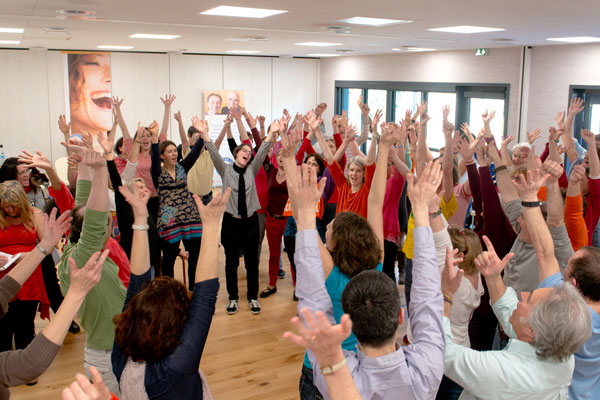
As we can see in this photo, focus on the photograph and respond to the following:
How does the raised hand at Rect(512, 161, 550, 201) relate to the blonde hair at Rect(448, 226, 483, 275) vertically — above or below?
above

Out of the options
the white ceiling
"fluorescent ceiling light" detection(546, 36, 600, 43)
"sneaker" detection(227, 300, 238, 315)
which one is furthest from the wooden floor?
"fluorescent ceiling light" detection(546, 36, 600, 43)

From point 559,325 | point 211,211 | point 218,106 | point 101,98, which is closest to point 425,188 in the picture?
point 559,325

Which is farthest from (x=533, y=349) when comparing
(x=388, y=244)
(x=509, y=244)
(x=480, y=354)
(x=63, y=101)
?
(x=63, y=101)

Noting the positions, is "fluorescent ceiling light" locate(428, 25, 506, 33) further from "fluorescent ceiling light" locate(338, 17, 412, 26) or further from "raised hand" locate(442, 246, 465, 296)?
"raised hand" locate(442, 246, 465, 296)

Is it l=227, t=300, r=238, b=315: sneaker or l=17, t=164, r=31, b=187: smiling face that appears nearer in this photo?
l=17, t=164, r=31, b=187: smiling face

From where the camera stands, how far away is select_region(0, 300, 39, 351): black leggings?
3529 millimetres

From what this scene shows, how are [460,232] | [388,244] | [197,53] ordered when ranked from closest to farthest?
[460,232], [388,244], [197,53]

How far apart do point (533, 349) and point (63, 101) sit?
9.97 metres

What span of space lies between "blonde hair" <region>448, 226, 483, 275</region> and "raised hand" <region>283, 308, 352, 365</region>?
62.5 inches

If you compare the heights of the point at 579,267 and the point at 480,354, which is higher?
the point at 579,267

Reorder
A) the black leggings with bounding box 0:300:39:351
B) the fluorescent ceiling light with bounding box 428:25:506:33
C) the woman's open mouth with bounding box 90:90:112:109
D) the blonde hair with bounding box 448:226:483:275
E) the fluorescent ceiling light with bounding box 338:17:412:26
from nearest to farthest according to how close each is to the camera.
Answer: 1. the blonde hair with bounding box 448:226:483:275
2. the black leggings with bounding box 0:300:39:351
3. the fluorescent ceiling light with bounding box 338:17:412:26
4. the fluorescent ceiling light with bounding box 428:25:506:33
5. the woman's open mouth with bounding box 90:90:112:109

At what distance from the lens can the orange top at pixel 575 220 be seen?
3.05 meters

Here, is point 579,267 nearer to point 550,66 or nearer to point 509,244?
point 509,244

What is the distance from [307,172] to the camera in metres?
1.96
